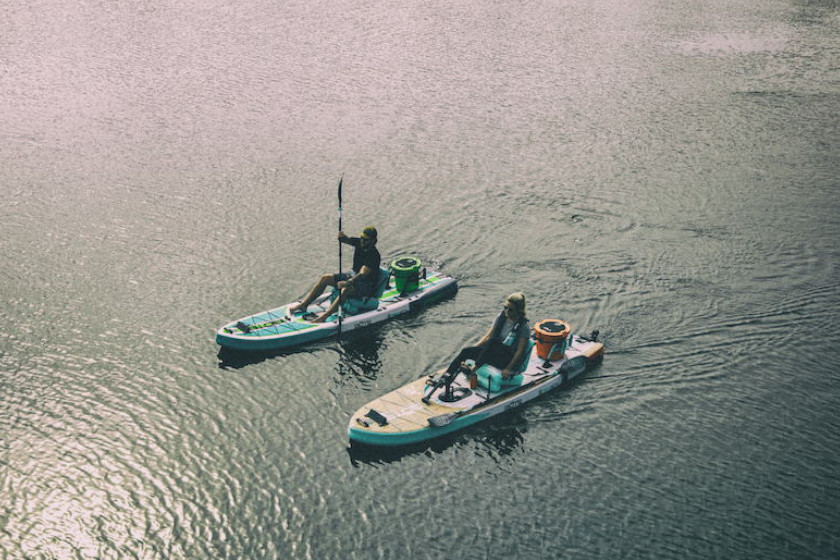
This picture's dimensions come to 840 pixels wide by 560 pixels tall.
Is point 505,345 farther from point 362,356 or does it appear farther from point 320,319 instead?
point 320,319

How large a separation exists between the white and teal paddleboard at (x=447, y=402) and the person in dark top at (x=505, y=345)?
212 mm

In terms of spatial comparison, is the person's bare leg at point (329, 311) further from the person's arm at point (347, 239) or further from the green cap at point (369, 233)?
the green cap at point (369, 233)

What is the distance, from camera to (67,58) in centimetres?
3781

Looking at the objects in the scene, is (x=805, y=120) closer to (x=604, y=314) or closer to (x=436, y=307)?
(x=604, y=314)

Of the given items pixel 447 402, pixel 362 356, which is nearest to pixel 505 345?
pixel 447 402

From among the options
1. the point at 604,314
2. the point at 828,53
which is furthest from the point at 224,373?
the point at 828,53

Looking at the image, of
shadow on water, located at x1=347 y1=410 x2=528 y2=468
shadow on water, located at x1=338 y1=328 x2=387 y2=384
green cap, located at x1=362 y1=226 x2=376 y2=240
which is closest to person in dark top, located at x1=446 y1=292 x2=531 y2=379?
shadow on water, located at x1=347 y1=410 x2=528 y2=468

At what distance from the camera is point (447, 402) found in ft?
54.0

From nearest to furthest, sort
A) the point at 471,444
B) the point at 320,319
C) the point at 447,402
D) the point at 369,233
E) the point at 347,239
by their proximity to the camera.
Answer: the point at 471,444
the point at 447,402
the point at 320,319
the point at 369,233
the point at 347,239

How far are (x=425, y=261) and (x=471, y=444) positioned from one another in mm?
7764

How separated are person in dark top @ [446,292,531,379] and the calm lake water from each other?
4.04ft

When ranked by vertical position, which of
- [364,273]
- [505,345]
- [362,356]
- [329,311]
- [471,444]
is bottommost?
[471,444]

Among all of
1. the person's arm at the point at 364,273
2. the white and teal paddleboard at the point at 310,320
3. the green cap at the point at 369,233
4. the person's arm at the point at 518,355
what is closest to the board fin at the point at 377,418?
the person's arm at the point at 518,355

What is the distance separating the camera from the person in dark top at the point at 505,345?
16.7m
